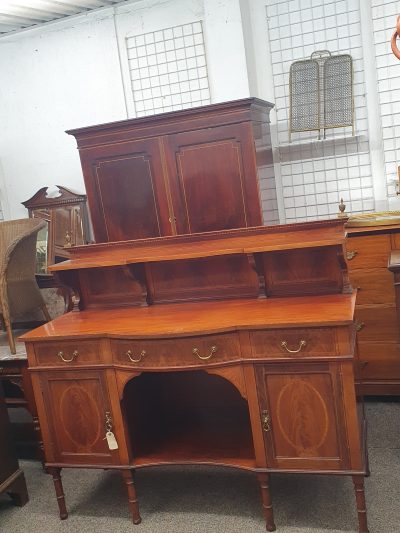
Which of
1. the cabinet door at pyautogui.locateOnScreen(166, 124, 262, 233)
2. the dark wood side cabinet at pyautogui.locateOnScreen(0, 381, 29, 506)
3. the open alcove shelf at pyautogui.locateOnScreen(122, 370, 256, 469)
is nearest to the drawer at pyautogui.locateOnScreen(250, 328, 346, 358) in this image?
the open alcove shelf at pyautogui.locateOnScreen(122, 370, 256, 469)

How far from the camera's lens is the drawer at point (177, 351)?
2.42 m

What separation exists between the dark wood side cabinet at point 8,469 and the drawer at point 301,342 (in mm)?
1442

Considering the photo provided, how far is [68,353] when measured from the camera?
2.65 meters

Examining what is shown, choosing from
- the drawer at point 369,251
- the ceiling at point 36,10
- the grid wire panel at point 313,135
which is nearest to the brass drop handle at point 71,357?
the drawer at point 369,251

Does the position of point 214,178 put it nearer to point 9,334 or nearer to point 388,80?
point 388,80

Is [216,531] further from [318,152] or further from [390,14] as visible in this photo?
[390,14]

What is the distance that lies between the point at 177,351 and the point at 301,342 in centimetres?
54

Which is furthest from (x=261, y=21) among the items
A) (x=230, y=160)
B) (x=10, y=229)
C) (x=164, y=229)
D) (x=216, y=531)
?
(x=216, y=531)

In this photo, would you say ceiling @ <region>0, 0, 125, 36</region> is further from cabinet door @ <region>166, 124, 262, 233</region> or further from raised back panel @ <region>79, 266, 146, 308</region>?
raised back panel @ <region>79, 266, 146, 308</region>

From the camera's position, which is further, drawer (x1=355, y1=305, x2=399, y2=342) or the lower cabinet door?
drawer (x1=355, y1=305, x2=399, y2=342)

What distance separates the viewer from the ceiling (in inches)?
187

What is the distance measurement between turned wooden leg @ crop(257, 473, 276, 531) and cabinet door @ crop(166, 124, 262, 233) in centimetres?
185

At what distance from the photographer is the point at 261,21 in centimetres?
459

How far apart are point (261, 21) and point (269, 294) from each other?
2789 mm
